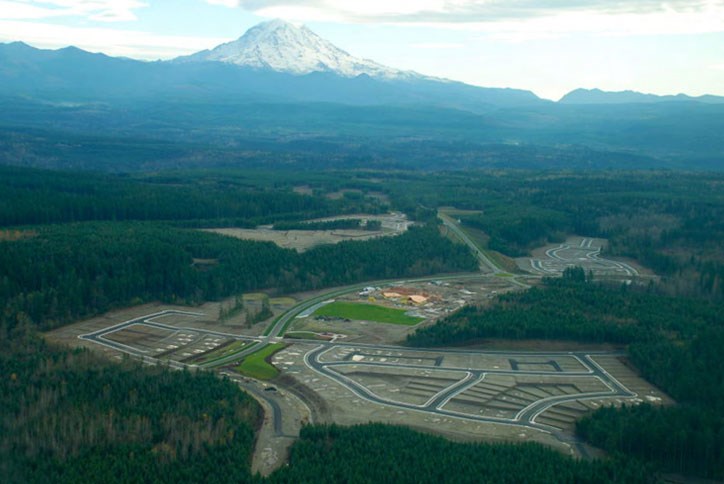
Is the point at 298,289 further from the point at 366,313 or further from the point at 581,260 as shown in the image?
the point at 581,260

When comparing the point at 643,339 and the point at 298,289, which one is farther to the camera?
the point at 298,289

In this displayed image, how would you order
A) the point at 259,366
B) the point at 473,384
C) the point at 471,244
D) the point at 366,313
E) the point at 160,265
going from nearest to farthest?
the point at 473,384, the point at 259,366, the point at 366,313, the point at 160,265, the point at 471,244

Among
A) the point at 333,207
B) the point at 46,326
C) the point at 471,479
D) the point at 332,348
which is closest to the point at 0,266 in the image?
the point at 46,326

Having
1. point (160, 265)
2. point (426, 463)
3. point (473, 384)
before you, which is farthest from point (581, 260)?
point (426, 463)

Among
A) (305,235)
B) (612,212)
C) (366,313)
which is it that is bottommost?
(366,313)

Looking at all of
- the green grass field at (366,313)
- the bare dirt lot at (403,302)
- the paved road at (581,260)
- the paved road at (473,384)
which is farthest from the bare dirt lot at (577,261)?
the paved road at (473,384)

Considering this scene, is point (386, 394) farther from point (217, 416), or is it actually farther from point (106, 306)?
point (106, 306)

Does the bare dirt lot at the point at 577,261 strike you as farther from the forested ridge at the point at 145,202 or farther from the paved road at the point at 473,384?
the paved road at the point at 473,384
